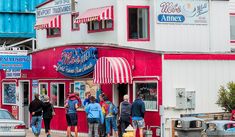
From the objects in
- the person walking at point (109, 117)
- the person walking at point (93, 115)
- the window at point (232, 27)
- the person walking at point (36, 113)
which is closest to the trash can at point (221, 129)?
the person walking at point (93, 115)

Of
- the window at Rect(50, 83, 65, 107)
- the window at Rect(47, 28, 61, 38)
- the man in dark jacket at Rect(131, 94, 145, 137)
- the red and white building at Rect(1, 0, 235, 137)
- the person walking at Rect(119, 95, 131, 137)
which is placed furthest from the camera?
the window at Rect(47, 28, 61, 38)

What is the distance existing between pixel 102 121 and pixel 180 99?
3197 millimetres

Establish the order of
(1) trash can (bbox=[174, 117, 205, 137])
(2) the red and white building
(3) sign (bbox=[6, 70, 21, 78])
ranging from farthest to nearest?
(3) sign (bbox=[6, 70, 21, 78])
(2) the red and white building
(1) trash can (bbox=[174, 117, 205, 137])

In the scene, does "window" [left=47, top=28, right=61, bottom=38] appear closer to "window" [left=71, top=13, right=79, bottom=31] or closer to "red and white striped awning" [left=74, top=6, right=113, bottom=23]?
"window" [left=71, top=13, right=79, bottom=31]

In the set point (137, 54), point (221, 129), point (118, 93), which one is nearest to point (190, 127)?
point (221, 129)

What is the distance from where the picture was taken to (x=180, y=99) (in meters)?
26.4

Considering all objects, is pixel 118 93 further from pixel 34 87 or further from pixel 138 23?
pixel 34 87

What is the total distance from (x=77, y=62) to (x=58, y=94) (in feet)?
9.07

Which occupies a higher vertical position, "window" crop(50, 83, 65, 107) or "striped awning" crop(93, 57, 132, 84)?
"striped awning" crop(93, 57, 132, 84)

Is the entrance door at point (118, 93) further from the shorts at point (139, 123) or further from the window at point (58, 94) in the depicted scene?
the window at point (58, 94)

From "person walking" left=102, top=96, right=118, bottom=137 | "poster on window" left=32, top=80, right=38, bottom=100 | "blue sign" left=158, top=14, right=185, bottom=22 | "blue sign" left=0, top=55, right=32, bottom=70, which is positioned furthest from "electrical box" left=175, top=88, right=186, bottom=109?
"poster on window" left=32, top=80, right=38, bottom=100

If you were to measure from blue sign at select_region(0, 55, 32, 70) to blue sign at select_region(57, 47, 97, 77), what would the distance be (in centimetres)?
236

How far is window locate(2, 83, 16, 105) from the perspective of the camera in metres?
36.5

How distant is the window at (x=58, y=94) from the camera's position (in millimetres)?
32562
